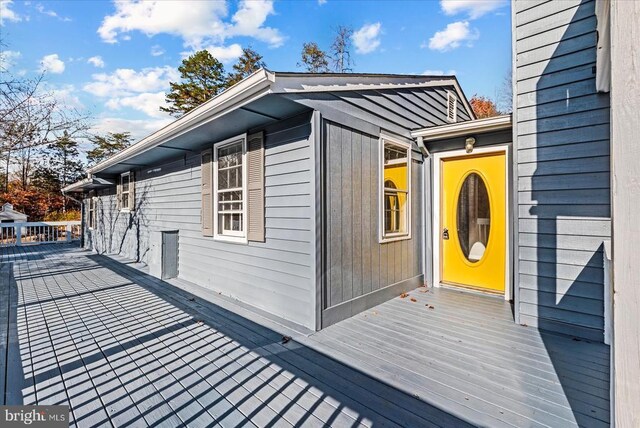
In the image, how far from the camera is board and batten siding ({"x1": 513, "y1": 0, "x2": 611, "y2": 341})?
2.91m

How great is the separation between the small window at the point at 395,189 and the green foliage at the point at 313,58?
11367mm

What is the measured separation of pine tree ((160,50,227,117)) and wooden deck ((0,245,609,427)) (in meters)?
15.5

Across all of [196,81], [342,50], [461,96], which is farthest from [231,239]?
[196,81]

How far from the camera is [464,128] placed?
4.32 m

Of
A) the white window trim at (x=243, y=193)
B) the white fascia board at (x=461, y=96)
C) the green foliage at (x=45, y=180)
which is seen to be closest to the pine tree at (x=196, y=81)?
the green foliage at (x=45, y=180)

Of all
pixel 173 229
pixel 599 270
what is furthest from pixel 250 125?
pixel 599 270

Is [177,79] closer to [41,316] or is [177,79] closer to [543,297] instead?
[41,316]

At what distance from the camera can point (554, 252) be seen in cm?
313

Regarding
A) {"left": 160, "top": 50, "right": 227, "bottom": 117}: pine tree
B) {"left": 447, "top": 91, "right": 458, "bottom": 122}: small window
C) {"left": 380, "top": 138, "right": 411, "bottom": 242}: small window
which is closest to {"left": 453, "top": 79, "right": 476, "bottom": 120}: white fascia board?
{"left": 447, "top": 91, "right": 458, "bottom": 122}: small window

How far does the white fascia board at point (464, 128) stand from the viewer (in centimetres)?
404

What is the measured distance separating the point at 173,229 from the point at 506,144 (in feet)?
19.1

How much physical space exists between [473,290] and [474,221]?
3.37 feet

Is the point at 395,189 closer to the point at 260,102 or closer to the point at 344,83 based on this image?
the point at 344,83

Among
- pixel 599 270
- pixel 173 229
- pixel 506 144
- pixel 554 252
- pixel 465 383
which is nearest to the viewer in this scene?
pixel 465 383
